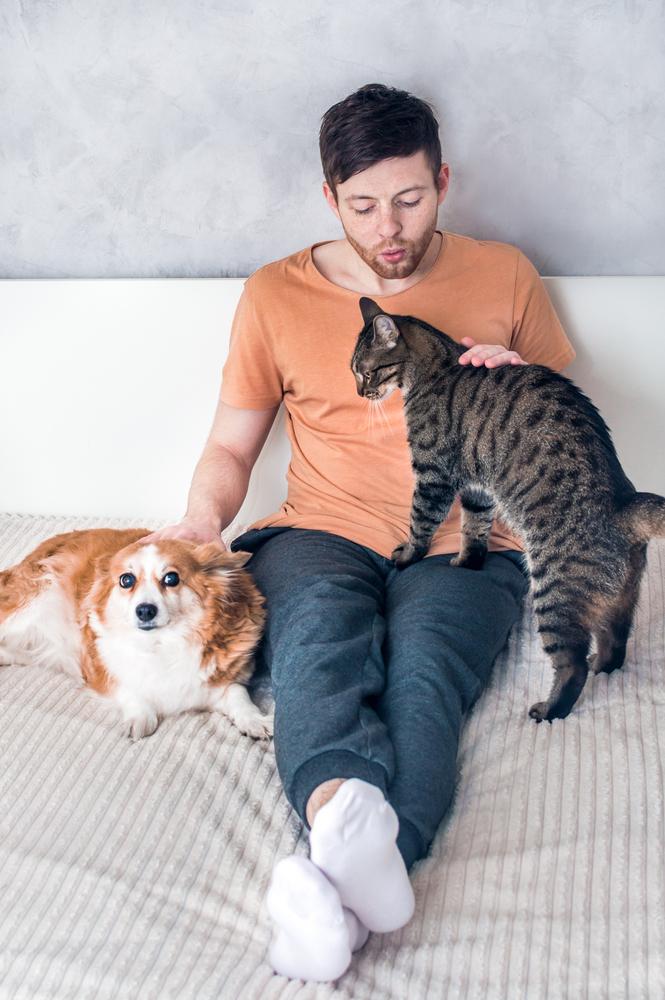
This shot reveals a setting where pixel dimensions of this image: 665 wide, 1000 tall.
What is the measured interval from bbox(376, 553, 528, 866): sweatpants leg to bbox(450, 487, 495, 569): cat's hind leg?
3 cm

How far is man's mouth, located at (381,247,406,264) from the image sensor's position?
1.56 metres

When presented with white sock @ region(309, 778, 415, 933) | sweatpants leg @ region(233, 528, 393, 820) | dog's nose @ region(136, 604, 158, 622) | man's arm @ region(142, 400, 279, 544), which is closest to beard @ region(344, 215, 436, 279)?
man's arm @ region(142, 400, 279, 544)

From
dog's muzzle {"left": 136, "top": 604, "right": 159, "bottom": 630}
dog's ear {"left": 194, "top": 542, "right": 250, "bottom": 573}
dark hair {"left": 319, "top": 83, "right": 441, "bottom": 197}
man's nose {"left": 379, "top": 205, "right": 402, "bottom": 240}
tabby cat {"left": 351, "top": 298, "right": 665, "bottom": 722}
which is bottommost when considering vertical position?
dog's muzzle {"left": 136, "top": 604, "right": 159, "bottom": 630}

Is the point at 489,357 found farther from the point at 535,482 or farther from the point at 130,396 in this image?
the point at 130,396

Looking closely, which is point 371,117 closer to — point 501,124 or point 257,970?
point 501,124

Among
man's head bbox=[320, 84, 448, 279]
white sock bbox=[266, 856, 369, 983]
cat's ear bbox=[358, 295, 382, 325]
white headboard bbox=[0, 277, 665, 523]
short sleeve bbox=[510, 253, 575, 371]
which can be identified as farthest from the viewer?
white headboard bbox=[0, 277, 665, 523]

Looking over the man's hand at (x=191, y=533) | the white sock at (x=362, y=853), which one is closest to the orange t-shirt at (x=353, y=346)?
the man's hand at (x=191, y=533)

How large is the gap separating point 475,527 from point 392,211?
2.36 feet

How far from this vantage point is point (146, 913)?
975 mm

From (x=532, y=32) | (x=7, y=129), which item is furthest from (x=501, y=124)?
(x=7, y=129)

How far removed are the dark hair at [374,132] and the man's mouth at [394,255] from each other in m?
0.18

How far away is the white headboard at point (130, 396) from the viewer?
1955mm

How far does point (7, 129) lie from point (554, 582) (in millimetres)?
1990

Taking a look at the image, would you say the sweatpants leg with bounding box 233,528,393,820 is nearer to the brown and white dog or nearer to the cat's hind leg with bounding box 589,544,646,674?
the brown and white dog
